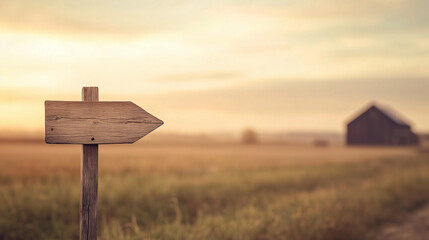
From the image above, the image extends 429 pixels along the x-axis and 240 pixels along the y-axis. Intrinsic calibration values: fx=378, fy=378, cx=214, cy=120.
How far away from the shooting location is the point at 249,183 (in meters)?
12.2

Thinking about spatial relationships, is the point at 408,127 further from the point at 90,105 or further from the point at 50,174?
the point at 90,105

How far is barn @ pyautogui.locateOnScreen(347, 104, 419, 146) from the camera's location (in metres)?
34.5

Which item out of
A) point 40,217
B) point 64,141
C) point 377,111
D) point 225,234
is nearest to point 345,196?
point 225,234

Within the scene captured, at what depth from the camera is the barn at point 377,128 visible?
3453 cm

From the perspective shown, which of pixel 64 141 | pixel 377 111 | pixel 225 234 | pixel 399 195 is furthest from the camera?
pixel 377 111

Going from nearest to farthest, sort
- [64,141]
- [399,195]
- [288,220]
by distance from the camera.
Result: [64,141]
[288,220]
[399,195]

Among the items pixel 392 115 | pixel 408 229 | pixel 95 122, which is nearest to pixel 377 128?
pixel 392 115

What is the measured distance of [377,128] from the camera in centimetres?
3488

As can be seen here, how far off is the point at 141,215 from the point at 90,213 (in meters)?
4.49

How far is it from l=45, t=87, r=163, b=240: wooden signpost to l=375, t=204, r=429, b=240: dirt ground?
18.1ft

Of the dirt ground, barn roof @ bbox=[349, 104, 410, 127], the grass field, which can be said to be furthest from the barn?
the dirt ground

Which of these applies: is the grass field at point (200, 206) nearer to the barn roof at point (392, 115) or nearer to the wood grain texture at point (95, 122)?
the wood grain texture at point (95, 122)

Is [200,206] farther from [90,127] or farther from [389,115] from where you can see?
[389,115]

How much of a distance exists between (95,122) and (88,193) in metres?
0.70
